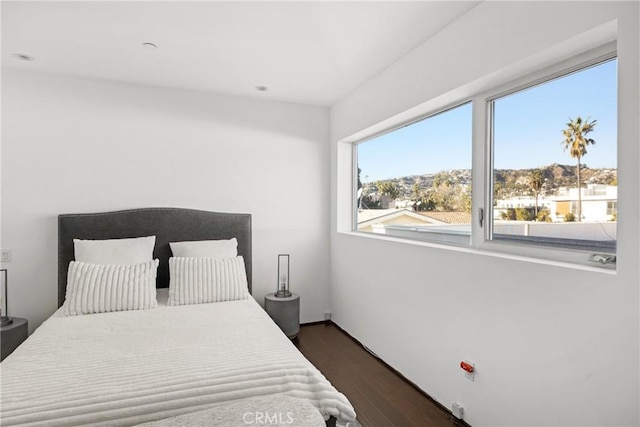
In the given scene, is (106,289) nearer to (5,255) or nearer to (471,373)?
(5,255)

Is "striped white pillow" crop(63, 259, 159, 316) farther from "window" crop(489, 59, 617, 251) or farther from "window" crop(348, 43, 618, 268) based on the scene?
"window" crop(489, 59, 617, 251)

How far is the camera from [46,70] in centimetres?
281

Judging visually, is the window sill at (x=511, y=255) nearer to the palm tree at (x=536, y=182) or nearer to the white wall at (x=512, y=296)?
the white wall at (x=512, y=296)

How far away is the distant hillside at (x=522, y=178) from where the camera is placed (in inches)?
59.2

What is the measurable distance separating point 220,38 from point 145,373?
2075 mm

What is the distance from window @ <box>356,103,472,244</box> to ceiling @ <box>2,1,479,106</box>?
0.62 meters

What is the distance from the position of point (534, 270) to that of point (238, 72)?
260 cm

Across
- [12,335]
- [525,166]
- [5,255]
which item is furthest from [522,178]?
[5,255]

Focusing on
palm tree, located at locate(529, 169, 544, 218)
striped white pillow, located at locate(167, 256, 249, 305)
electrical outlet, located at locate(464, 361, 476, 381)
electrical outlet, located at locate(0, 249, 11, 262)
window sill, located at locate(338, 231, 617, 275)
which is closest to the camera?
window sill, located at locate(338, 231, 617, 275)

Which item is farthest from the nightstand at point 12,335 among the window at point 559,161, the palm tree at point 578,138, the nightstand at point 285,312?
the palm tree at point 578,138

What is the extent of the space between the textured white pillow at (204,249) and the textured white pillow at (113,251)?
23cm

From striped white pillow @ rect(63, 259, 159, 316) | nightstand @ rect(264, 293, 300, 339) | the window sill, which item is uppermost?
the window sill

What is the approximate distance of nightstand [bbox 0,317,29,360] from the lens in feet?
8.17

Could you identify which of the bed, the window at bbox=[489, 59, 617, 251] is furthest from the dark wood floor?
the window at bbox=[489, 59, 617, 251]
